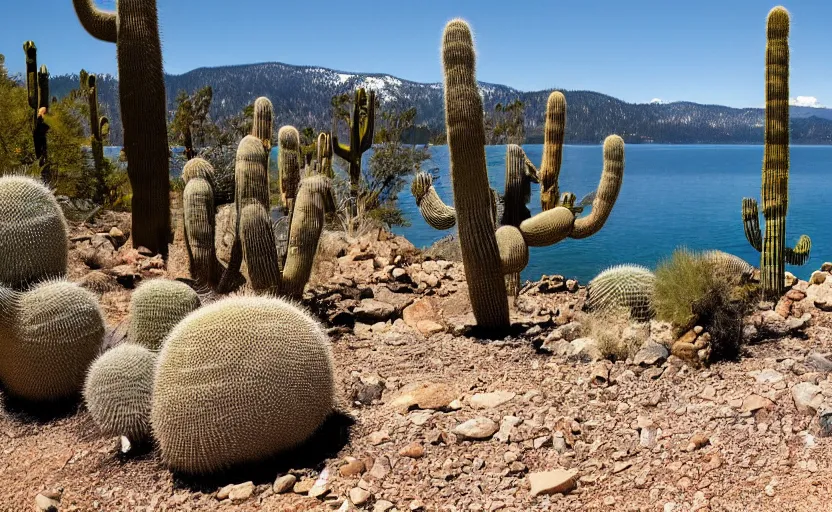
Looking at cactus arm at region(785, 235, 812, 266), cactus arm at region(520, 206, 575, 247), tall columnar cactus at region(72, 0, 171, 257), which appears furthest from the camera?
tall columnar cactus at region(72, 0, 171, 257)

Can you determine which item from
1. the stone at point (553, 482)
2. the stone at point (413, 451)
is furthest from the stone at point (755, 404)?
the stone at point (413, 451)

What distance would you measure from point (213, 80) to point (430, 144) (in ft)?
405

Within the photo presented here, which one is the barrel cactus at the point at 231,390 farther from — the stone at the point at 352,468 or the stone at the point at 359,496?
the stone at the point at 359,496

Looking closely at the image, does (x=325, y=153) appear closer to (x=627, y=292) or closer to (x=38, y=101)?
(x=38, y=101)

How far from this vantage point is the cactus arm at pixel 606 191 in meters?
9.55

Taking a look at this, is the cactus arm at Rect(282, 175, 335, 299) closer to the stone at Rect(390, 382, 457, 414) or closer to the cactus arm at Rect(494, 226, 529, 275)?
the cactus arm at Rect(494, 226, 529, 275)

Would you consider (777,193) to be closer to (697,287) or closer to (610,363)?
(697,287)

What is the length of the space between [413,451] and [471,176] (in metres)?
3.68

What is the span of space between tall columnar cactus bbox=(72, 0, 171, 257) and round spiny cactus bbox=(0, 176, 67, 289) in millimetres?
4219

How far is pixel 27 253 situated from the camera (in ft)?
19.6

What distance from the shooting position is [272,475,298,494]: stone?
431 centimetres

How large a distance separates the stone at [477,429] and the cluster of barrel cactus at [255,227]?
3.43 m

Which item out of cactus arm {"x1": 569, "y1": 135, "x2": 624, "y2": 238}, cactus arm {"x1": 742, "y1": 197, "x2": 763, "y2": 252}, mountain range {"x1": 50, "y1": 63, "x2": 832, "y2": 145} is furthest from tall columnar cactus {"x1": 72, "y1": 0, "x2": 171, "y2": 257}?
mountain range {"x1": 50, "y1": 63, "x2": 832, "y2": 145}

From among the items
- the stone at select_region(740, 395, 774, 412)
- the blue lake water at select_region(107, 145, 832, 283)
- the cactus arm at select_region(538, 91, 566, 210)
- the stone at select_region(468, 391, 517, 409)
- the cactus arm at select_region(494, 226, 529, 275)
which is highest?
the cactus arm at select_region(538, 91, 566, 210)
